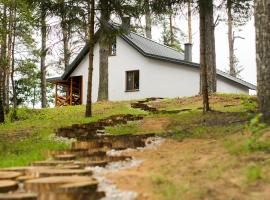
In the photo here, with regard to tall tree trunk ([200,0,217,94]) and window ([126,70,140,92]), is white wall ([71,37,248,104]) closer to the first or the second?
window ([126,70,140,92])

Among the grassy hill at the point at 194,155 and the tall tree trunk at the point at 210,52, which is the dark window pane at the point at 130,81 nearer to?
the tall tree trunk at the point at 210,52

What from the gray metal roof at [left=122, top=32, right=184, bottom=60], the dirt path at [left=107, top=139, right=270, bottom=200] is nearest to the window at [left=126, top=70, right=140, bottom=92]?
the gray metal roof at [left=122, top=32, right=184, bottom=60]

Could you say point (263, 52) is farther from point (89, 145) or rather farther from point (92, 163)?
point (92, 163)

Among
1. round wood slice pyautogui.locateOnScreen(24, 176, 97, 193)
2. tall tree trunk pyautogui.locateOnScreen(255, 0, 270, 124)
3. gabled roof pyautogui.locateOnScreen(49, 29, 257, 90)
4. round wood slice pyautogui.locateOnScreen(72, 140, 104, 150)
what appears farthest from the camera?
gabled roof pyautogui.locateOnScreen(49, 29, 257, 90)

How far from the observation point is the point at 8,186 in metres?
5.18

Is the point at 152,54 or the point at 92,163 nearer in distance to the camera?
the point at 92,163

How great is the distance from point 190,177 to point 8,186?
2.13 m

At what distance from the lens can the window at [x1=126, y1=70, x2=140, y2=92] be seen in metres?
31.6

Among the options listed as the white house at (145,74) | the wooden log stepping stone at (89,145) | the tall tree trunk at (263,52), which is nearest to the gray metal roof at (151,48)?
the white house at (145,74)

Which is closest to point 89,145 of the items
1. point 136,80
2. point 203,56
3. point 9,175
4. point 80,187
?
point 9,175

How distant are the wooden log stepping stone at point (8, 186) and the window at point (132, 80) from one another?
2620cm

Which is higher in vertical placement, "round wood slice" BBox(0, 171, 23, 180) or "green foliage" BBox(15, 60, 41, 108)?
"green foliage" BBox(15, 60, 41, 108)

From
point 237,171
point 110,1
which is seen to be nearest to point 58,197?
point 237,171

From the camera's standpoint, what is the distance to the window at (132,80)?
3161cm
